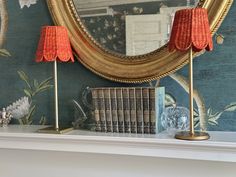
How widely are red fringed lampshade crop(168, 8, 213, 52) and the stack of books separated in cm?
21

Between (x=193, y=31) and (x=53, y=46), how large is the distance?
0.54 m

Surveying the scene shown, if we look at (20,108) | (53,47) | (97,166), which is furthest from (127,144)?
(20,108)

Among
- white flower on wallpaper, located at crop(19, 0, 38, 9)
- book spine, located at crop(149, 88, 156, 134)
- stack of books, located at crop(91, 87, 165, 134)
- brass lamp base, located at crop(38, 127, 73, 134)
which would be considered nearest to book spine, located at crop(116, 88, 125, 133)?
stack of books, located at crop(91, 87, 165, 134)

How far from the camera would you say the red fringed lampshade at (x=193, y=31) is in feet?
3.70

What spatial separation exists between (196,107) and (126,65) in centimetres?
32

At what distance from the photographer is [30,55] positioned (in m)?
1.57

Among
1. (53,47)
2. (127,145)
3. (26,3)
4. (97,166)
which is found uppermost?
(26,3)

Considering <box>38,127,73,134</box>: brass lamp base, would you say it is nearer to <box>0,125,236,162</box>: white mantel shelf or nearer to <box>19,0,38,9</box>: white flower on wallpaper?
<box>0,125,236,162</box>: white mantel shelf

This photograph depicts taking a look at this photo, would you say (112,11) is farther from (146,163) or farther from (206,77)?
(146,163)

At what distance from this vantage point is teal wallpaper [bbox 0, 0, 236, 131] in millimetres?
1280

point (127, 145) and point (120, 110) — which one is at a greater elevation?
point (120, 110)

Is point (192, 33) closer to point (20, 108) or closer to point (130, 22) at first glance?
point (130, 22)

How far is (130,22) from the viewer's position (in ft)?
4.51

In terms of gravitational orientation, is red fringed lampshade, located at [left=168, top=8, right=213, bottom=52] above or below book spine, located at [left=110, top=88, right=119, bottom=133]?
above
